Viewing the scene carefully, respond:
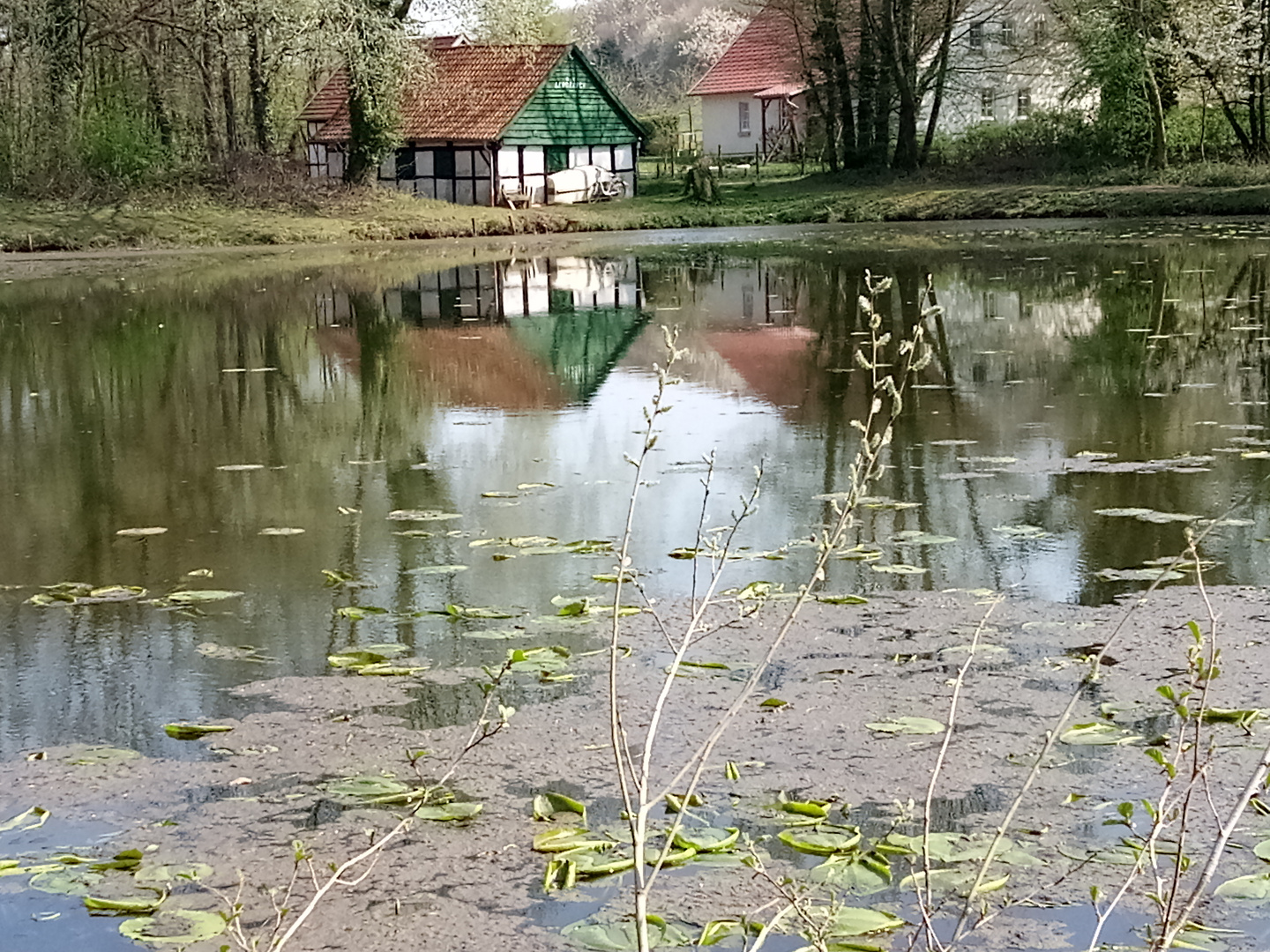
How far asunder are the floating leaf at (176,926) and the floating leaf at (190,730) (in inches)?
50.8

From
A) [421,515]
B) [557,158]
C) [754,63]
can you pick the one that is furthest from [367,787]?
[754,63]

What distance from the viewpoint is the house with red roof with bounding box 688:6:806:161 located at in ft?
194

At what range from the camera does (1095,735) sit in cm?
482

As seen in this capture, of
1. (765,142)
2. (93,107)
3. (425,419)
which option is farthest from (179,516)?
(765,142)

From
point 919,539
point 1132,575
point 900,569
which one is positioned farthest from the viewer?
point 919,539

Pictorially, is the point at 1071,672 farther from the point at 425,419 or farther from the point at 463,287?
the point at 463,287

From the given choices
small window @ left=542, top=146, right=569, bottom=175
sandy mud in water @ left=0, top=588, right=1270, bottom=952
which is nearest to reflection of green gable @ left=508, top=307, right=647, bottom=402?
sandy mud in water @ left=0, top=588, right=1270, bottom=952

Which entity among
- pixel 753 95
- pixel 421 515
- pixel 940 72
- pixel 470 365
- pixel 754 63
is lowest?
pixel 421 515

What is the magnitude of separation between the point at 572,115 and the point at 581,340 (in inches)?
1293

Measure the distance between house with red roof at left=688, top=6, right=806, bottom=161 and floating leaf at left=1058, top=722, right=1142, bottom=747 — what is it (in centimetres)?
5398

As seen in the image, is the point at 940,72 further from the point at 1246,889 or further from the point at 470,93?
the point at 1246,889

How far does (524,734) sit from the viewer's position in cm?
506

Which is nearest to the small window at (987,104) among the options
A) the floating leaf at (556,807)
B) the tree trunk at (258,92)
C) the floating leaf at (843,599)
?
the tree trunk at (258,92)

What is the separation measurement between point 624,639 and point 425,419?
5419 mm
